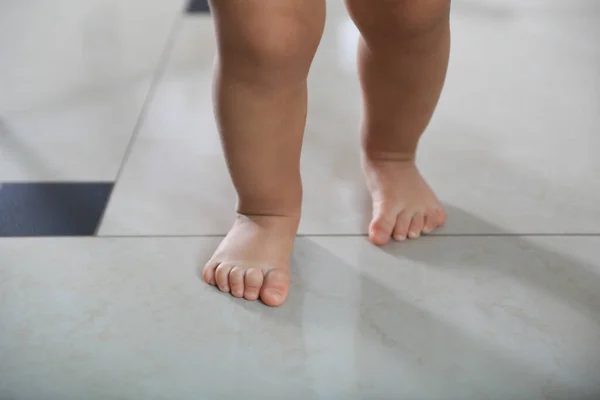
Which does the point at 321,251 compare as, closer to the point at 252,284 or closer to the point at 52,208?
the point at 252,284

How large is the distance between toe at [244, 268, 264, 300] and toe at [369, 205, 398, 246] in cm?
15

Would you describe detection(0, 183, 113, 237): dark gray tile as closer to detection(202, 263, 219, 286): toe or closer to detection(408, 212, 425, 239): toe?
detection(202, 263, 219, 286): toe

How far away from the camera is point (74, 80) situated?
102 cm

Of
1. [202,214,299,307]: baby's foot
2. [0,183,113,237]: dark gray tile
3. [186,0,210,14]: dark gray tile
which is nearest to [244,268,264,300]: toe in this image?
[202,214,299,307]: baby's foot

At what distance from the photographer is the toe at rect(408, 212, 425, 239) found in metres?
0.71

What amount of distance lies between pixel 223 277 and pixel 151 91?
46 centimetres

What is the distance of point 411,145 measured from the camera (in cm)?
74

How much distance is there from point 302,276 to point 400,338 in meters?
0.13

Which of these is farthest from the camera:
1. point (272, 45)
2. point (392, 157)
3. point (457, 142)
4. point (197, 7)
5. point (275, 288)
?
point (197, 7)

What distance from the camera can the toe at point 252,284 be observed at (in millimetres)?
636

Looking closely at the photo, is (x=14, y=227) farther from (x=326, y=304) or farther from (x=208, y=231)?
(x=326, y=304)

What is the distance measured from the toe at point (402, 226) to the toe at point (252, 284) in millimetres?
170

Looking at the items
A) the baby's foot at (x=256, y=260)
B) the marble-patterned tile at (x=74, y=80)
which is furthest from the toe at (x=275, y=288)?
the marble-patterned tile at (x=74, y=80)

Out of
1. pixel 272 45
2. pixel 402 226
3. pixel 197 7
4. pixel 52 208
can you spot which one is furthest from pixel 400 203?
pixel 197 7
